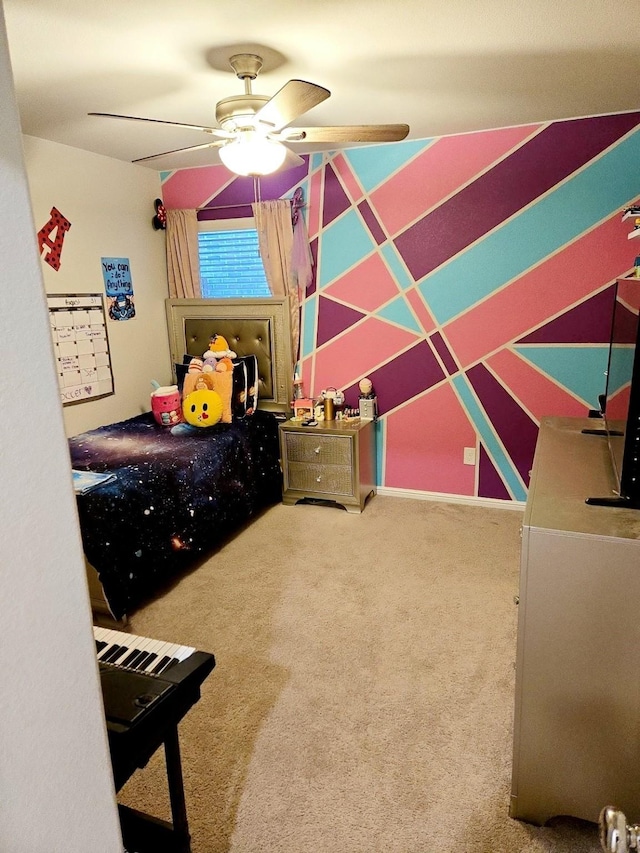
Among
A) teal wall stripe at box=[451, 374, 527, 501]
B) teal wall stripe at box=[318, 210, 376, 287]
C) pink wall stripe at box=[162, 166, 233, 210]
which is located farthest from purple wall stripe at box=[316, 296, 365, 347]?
pink wall stripe at box=[162, 166, 233, 210]

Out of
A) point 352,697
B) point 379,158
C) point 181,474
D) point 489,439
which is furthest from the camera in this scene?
point 489,439

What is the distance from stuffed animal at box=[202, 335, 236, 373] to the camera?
389 centimetres

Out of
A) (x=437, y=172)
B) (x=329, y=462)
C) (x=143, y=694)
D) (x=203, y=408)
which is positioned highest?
(x=437, y=172)

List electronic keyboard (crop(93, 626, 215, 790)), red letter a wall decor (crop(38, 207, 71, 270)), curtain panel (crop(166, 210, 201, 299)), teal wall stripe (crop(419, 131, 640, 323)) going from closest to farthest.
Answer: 1. electronic keyboard (crop(93, 626, 215, 790))
2. teal wall stripe (crop(419, 131, 640, 323))
3. red letter a wall decor (crop(38, 207, 71, 270))
4. curtain panel (crop(166, 210, 201, 299))

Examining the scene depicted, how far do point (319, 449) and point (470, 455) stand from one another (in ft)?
3.34

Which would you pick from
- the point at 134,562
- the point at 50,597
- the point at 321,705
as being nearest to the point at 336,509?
the point at 134,562

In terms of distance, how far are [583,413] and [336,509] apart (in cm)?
170

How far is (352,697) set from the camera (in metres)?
2.15

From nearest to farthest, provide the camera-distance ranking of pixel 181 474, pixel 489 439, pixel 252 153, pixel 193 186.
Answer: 1. pixel 252 153
2. pixel 181 474
3. pixel 489 439
4. pixel 193 186

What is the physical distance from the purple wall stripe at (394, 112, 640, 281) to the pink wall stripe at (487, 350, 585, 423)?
76 centimetres

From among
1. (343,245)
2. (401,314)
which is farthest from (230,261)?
(401,314)

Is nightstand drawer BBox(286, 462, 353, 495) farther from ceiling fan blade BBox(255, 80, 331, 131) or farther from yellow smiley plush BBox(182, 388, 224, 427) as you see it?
ceiling fan blade BBox(255, 80, 331, 131)

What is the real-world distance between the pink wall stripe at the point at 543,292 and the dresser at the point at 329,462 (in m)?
0.88

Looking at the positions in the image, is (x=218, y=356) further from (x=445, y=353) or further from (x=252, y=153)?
(x=252, y=153)
